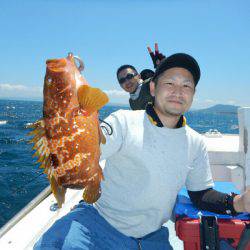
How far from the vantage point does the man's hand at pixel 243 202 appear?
2.53 metres

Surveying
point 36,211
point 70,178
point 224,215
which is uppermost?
point 70,178

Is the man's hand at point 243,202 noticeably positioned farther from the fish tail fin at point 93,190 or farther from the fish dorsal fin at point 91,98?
the fish dorsal fin at point 91,98

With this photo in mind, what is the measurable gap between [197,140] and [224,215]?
77 cm

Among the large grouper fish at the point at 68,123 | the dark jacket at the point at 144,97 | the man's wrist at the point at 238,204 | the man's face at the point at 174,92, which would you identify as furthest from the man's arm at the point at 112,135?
the dark jacket at the point at 144,97

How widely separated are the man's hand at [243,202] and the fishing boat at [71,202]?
134 cm

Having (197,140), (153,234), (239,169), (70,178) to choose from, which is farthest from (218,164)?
(70,178)

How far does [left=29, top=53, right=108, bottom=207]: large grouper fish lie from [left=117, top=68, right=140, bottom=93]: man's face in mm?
4638

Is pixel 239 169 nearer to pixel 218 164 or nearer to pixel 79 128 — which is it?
pixel 218 164

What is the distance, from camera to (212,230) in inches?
98.6

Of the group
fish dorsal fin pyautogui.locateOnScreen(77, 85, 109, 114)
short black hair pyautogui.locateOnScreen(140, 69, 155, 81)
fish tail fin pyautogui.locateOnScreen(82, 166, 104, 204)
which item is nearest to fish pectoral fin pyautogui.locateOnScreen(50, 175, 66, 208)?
fish tail fin pyautogui.locateOnScreen(82, 166, 104, 204)

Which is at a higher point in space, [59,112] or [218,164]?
[59,112]

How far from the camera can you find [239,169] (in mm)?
4465

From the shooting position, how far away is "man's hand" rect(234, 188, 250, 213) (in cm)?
253

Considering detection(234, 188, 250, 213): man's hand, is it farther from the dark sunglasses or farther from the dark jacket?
the dark sunglasses
